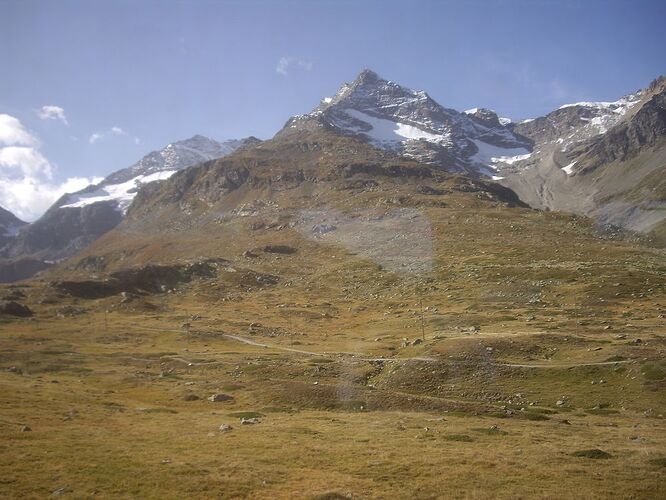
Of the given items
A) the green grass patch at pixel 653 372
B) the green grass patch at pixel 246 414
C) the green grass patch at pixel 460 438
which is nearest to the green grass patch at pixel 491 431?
the green grass patch at pixel 460 438

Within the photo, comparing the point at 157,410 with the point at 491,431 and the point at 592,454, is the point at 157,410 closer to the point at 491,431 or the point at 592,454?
the point at 491,431

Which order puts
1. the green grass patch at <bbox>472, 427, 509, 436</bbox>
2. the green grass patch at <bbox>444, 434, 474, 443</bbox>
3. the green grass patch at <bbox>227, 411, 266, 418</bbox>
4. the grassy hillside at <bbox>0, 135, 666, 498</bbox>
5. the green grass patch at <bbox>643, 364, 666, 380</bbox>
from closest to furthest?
the grassy hillside at <bbox>0, 135, 666, 498</bbox> → the green grass patch at <bbox>444, 434, 474, 443</bbox> → the green grass patch at <bbox>472, 427, 509, 436</bbox> → the green grass patch at <bbox>227, 411, 266, 418</bbox> → the green grass patch at <bbox>643, 364, 666, 380</bbox>

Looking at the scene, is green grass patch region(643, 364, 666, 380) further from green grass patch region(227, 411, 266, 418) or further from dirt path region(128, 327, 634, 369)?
green grass patch region(227, 411, 266, 418)

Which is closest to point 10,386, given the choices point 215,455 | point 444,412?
point 215,455

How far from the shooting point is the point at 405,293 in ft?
406

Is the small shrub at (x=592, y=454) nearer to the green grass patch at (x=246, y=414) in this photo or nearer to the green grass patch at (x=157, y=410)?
the green grass patch at (x=246, y=414)

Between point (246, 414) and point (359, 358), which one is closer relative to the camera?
point (246, 414)

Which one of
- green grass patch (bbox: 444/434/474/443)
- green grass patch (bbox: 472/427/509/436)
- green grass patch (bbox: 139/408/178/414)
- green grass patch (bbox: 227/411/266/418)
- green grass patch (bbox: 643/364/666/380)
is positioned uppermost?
green grass patch (bbox: 643/364/666/380)

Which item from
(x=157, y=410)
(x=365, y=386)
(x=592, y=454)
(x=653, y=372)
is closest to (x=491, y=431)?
(x=592, y=454)

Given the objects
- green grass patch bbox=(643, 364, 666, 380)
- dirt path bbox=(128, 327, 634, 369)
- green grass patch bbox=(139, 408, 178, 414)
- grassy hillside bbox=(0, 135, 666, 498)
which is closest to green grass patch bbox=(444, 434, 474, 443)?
grassy hillside bbox=(0, 135, 666, 498)

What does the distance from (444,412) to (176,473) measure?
26.6 meters

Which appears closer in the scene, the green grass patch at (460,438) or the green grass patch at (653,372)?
the green grass patch at (460,438)

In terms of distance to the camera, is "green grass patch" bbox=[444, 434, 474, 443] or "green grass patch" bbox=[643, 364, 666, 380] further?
"green grass patch" bbox=[643, 364, 666, 380]

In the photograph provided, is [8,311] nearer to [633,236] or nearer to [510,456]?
[510,456]
